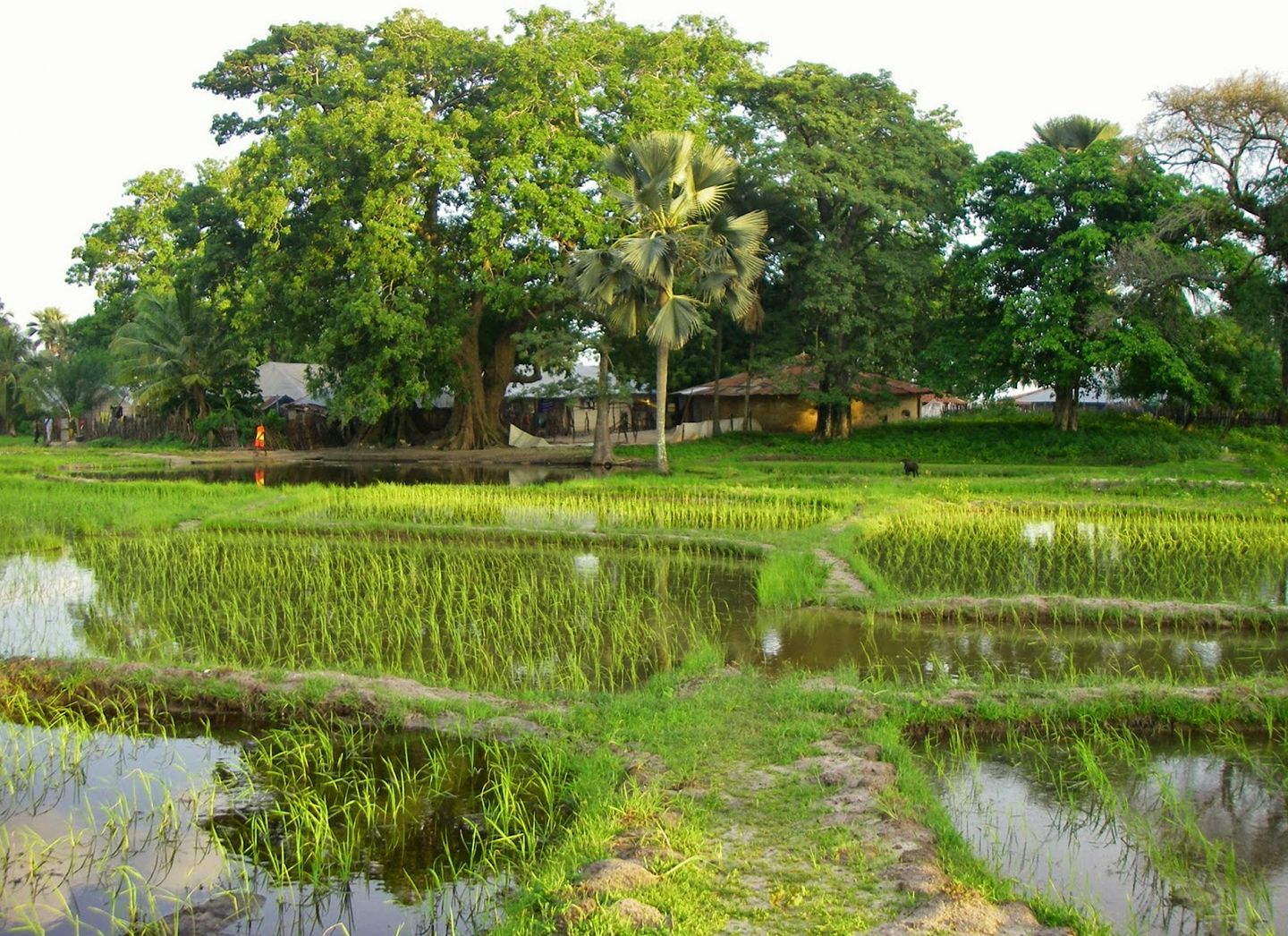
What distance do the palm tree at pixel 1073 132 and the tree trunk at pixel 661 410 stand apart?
1198 cm

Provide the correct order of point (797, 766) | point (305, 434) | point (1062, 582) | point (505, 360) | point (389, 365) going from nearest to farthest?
point (797, 766) < point (1062, 582) < point (389, 365) < point (505, 360) < point (305, 434)

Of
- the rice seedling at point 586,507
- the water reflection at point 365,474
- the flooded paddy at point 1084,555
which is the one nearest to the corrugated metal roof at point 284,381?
the water reflection at point 365,474

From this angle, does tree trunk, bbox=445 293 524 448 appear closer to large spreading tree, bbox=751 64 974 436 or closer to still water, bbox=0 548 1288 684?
large spreading tree, bbox=751 64 974 436

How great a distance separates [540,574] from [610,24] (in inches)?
888

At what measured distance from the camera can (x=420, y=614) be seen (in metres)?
10.2

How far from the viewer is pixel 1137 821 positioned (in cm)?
545

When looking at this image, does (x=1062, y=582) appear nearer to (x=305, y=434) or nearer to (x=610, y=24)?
(x=610, y=24)

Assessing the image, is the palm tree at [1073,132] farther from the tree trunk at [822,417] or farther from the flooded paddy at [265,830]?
the flooded paddy at [265,830]

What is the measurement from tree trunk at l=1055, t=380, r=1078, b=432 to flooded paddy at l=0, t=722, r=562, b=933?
2420 cm

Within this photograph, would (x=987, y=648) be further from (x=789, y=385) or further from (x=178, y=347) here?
(x=178, y=347)

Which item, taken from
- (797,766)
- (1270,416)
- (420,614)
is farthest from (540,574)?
(1270,416)

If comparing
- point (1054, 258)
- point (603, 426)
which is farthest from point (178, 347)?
point (1054, 258)

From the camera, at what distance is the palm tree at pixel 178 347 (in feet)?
119

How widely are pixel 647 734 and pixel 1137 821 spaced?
8.73 feet
